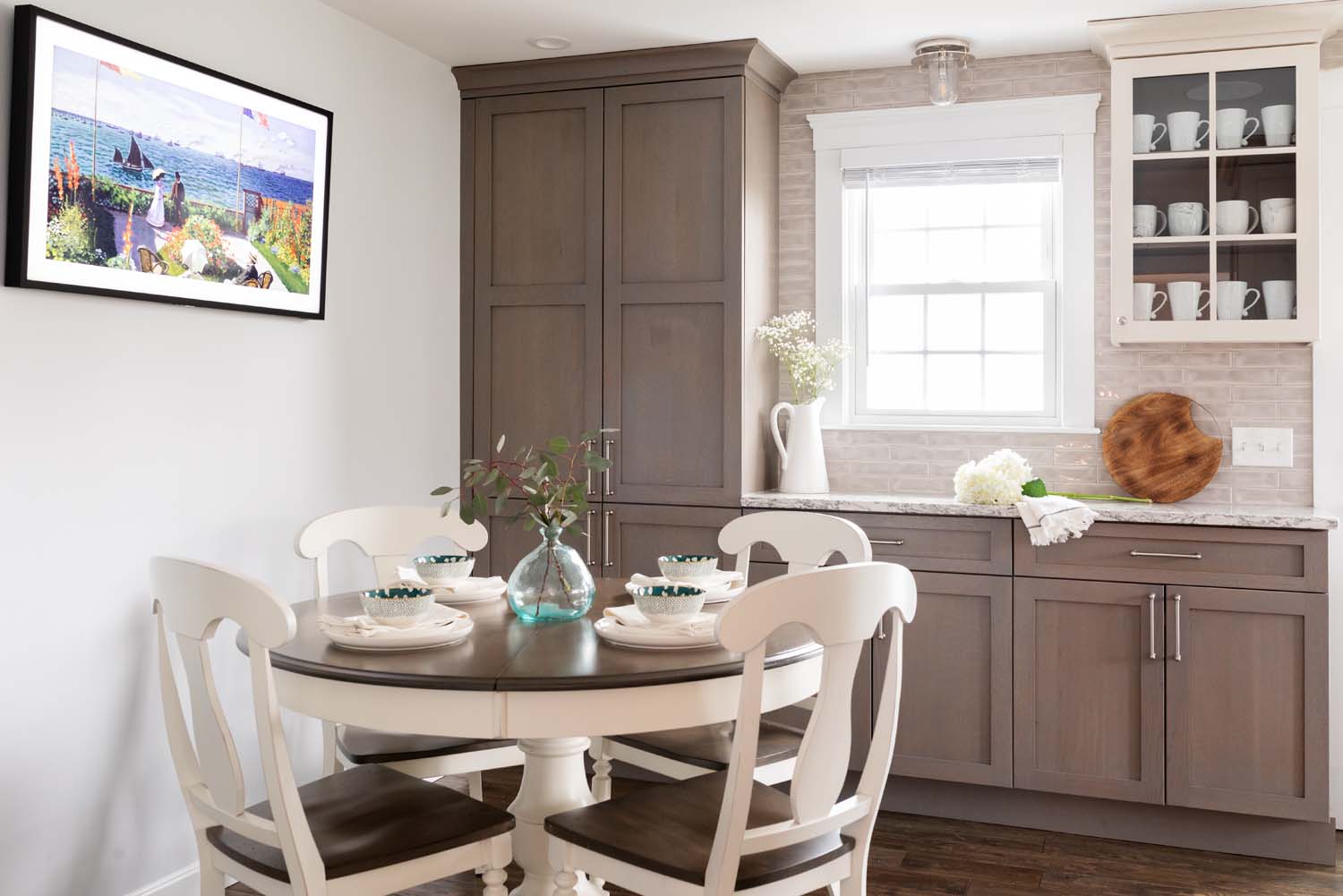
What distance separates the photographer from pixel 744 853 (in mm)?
1960

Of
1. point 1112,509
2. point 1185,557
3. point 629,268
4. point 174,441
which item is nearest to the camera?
point 174,441

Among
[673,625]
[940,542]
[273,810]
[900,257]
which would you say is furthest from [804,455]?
[273,810]

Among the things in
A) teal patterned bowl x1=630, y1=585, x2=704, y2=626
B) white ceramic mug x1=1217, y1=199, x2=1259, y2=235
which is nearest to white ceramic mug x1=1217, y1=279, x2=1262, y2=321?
white ceramic mug x1=1217, y1=199, x2=1259, y2=235

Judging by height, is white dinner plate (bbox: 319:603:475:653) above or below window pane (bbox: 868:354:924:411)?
below

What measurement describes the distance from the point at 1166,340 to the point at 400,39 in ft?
8.72

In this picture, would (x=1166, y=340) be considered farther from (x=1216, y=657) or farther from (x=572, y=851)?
(x=572, y=851)

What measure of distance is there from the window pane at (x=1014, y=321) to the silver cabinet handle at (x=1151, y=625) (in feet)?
3.43

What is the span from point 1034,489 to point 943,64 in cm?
143

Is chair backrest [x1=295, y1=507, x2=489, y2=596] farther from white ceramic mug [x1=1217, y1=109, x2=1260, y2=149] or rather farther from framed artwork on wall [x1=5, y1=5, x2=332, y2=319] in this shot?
white ceramic mug [x1=1217, y1=109, x2=1260, y2=149]

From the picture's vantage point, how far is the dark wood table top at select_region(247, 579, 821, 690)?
1929mm

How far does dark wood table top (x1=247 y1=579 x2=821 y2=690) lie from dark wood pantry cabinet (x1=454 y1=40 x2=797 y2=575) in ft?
5.36

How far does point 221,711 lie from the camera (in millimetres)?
2031

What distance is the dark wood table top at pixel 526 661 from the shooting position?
193 centimetres

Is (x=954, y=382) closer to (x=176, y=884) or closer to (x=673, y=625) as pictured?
(x=673, y=625)
